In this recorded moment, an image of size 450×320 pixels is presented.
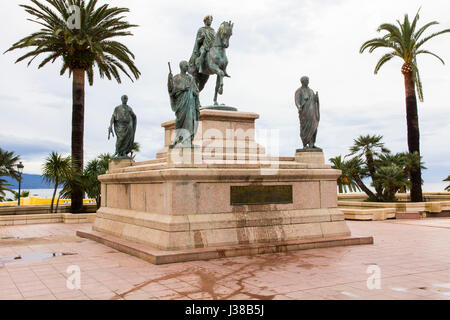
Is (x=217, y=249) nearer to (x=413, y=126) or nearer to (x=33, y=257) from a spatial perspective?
(x=33, y=257)

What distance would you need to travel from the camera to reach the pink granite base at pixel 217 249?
8.21 meters

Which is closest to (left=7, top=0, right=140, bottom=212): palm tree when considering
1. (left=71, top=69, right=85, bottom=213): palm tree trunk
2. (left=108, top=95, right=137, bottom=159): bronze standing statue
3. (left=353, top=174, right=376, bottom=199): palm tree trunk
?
(left=71, top=69, right=85, bottom=213): palm tree trunk

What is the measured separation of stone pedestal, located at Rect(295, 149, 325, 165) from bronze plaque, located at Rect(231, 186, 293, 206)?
4.32 feet

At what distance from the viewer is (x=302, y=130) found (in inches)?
460

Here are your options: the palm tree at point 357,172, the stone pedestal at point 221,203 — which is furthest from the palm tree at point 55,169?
the palm tree at point 357,172

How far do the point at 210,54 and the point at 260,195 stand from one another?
470 cm

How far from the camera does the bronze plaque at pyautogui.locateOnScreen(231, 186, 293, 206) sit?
9.65m

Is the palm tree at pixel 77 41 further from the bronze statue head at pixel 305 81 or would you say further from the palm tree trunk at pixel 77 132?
the bronze statue head at pixel 305 81

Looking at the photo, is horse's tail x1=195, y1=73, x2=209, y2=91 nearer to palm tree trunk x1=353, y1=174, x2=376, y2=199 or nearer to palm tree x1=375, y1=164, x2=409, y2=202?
palm tree x1=375, y1=164, x2=409, y2=202

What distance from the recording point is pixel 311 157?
11266 mm

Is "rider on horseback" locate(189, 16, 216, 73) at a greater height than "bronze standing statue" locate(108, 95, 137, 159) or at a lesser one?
greater

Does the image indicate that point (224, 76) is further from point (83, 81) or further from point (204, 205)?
point (83, 81)

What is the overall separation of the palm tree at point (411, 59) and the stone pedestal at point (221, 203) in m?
14.3
